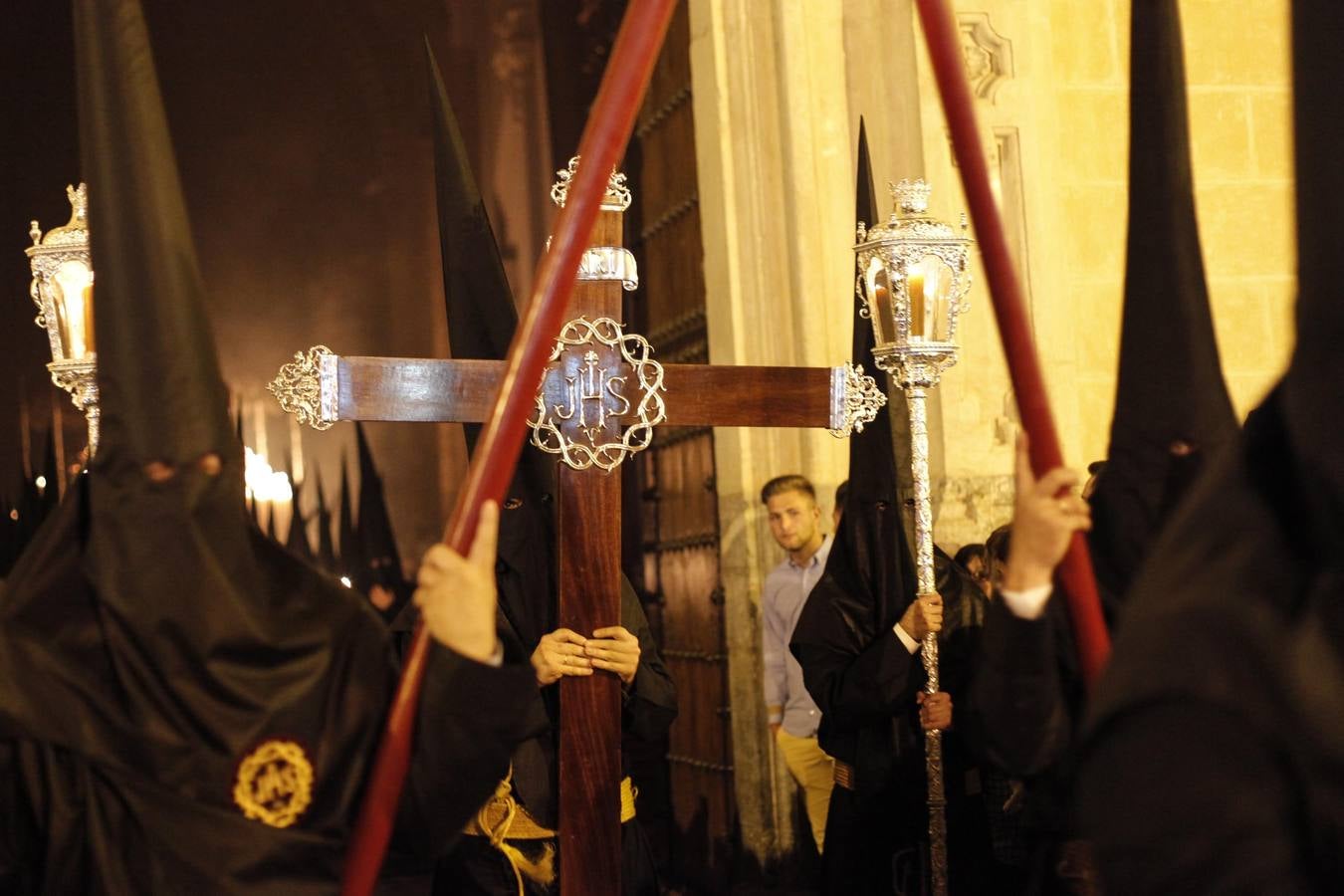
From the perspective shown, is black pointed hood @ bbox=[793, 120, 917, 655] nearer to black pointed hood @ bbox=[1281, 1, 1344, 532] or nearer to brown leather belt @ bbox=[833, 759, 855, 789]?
brown leather belt @ bbox=[833, 759, 855, 789]

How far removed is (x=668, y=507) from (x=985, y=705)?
Result: 539cm

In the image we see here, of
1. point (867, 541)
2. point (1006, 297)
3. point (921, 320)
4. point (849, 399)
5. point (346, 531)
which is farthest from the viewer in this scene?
point (346, 531)

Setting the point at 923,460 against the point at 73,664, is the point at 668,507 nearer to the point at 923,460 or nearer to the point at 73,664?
the point at 923,460

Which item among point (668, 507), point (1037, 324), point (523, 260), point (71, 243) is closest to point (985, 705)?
point (71, 243)

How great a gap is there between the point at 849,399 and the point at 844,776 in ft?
4.45

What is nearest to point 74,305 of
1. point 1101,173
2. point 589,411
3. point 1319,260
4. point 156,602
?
point 589,411

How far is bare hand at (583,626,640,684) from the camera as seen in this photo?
341cm

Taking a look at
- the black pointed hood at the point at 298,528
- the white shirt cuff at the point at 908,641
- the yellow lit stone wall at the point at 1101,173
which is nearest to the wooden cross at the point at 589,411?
the white shirt cuff at the point at 908,641

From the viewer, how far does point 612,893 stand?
132 inches

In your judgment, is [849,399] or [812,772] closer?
[849,399]

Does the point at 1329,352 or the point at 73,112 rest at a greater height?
the point at 73,112

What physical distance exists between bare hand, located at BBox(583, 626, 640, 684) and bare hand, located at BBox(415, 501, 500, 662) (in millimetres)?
984

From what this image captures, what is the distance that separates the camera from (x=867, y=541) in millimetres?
4328

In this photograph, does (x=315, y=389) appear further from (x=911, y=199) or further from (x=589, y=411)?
(x=911, y=199)
